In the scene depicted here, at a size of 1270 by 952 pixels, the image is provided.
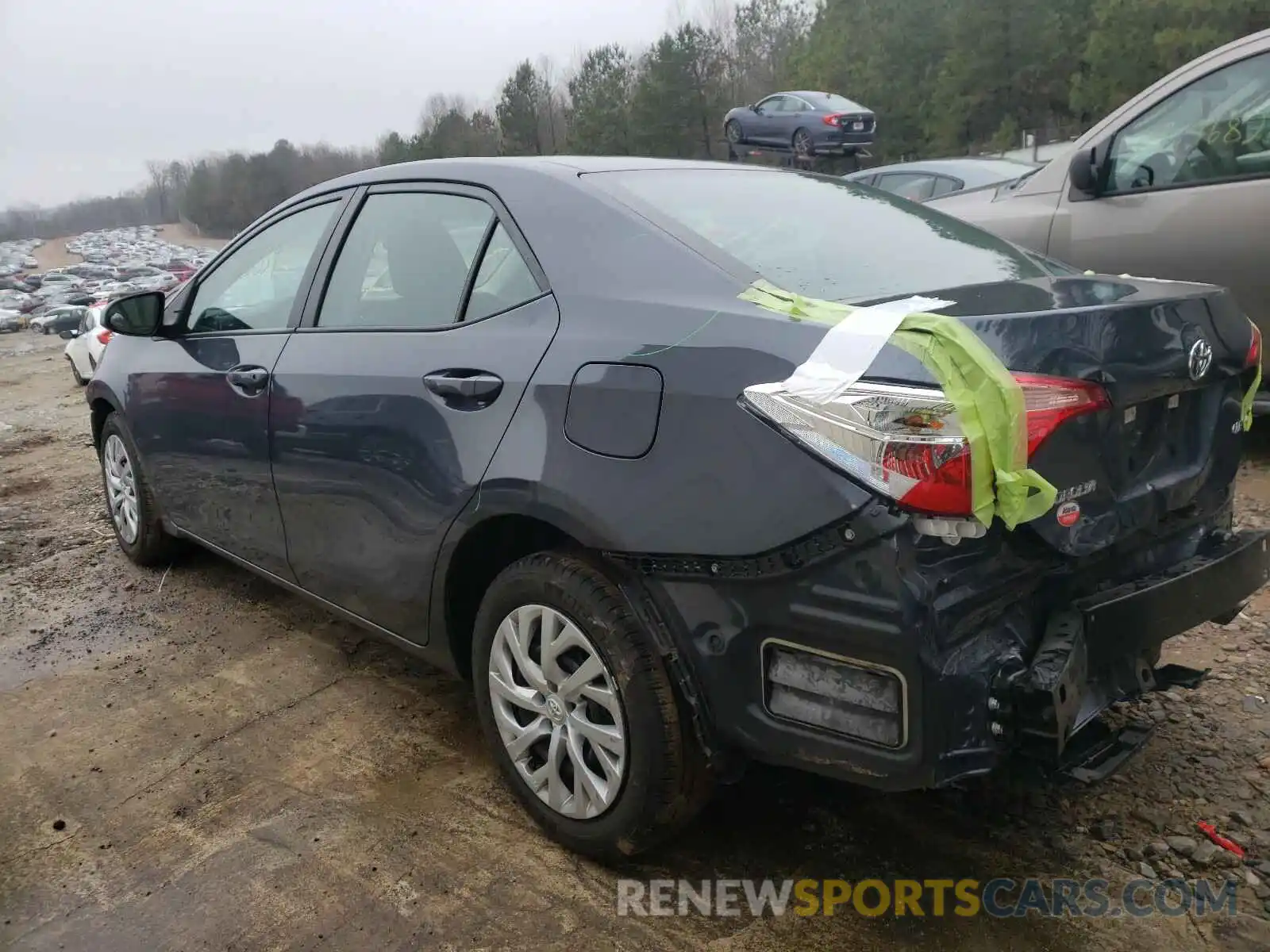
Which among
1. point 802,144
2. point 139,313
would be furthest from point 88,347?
point 802,144

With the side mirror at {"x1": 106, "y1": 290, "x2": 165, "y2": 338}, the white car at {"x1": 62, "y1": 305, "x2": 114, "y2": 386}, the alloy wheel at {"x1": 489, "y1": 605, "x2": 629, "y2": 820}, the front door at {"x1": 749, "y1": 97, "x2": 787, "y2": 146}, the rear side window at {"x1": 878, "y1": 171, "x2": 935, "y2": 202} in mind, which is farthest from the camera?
the front door at {"x1": 749, "y1": 97, "x2": 787, "y2": 146}

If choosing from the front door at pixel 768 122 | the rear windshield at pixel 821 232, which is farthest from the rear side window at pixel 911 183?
the front door at pixel 768 122

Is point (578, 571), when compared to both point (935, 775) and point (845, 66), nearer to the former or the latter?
point (935, 775)

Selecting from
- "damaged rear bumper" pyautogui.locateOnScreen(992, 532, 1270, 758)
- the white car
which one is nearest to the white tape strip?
"damaged rear bumper" pyautogui.locateOnScreen(992, 532, 1270, 758)

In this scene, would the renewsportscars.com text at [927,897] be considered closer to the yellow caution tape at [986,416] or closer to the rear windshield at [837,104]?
the yellow caution tape at [986,416]

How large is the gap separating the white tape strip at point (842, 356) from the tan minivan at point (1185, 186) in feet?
9.98

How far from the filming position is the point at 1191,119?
14.5 ft

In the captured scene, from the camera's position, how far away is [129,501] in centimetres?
467

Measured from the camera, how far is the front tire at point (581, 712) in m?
2.16

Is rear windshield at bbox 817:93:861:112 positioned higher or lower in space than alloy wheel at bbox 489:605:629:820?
higher

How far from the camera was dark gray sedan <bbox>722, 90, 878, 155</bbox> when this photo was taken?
1850 centimetres

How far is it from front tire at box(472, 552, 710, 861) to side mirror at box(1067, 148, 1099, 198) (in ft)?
11.4

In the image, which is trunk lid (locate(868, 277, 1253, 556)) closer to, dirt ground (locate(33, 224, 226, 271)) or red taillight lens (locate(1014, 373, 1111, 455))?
red taillight lens (locate(1014, 373, 1111, 455))

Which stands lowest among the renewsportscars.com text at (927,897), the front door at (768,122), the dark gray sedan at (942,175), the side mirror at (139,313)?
the renewsportscars.com text at (927,897)
